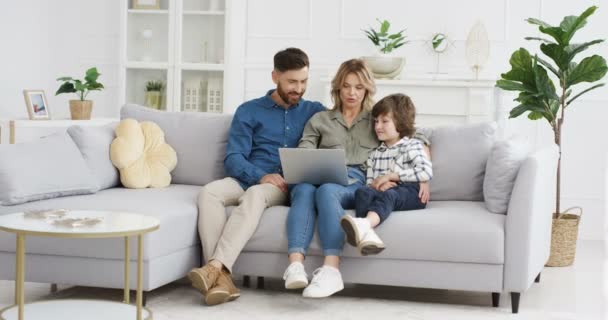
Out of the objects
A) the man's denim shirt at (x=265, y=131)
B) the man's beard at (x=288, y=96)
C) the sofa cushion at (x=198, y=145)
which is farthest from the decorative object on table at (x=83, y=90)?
the man's beard at (x=288, y=96)

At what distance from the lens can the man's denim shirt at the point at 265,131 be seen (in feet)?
13.5

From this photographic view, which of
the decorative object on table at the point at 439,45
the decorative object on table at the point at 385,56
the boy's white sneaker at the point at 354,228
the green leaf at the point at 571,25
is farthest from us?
the decorative object on table at the point at 439,45

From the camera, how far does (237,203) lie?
390cm

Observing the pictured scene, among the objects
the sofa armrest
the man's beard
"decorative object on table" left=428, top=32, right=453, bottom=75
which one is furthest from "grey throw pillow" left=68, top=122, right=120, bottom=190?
"decorative object on table" left=428, top=32, right=453, bottom=75

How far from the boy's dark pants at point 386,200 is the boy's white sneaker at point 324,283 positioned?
0.29m

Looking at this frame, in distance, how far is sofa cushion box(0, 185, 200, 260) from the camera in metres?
3.41

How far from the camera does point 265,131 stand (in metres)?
4.13

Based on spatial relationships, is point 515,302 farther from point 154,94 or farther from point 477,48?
point 154,94

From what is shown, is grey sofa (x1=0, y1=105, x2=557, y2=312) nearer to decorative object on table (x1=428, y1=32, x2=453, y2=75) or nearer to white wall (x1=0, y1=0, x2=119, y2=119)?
decorative object on table (x1=428, y1=32, x2=453, y2=75)

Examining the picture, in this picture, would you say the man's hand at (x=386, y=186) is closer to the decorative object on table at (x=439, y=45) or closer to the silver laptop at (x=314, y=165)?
the silver laptop at (x=314, y=165)

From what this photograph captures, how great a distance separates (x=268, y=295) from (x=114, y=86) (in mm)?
3179

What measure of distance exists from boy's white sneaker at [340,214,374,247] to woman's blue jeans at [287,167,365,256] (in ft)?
0.38

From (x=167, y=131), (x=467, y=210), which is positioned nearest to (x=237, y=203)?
(x=167, y=131)

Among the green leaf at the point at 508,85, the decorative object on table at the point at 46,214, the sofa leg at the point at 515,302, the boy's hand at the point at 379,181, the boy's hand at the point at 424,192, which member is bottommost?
the sofa leg at the point at 515,302
